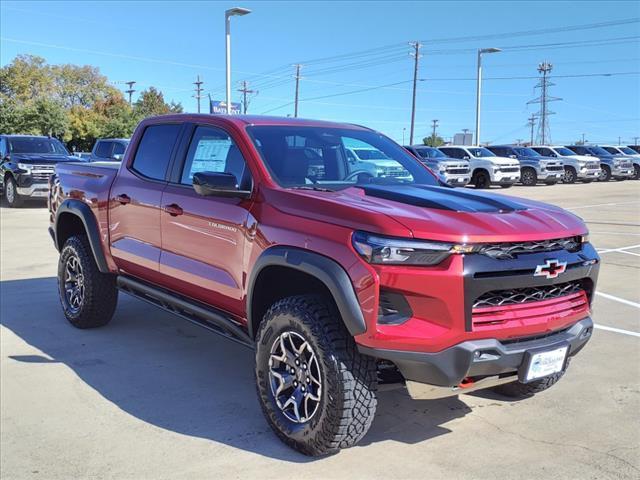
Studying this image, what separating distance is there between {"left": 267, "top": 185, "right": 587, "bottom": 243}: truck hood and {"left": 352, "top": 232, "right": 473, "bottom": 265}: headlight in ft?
0.11

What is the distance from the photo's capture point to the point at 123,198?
505 cm

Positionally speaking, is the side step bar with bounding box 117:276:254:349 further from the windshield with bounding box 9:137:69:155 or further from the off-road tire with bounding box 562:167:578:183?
the off-road tire with bounding box 562:167:578:183

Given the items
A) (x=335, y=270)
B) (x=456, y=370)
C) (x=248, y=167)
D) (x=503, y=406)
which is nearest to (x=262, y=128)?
(x=248, y=167)

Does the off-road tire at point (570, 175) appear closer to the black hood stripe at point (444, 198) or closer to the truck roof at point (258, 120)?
the truck roof at point (258, 120)

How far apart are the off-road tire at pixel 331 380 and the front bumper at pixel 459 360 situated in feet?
0.53

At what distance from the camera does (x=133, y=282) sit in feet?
16.1

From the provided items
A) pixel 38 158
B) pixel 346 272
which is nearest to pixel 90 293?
pixel 346 272

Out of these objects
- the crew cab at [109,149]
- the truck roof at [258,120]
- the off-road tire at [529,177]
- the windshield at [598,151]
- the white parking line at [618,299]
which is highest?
the windshield at [598,151]

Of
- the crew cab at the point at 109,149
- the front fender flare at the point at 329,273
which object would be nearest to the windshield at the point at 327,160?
the front fender flare at the point at 329,273

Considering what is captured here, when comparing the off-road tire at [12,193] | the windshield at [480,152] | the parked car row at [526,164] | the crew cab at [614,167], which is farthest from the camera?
the crew cab at [614,167]

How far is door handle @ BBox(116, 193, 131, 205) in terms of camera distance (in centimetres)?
498

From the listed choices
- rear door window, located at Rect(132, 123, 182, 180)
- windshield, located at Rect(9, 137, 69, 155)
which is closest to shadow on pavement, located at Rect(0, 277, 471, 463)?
rear door window, located at Rect(132, 123, 182, 180)

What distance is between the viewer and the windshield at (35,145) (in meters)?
16.9

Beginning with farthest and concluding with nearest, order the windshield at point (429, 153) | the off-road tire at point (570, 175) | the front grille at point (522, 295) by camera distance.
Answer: the off-road tire at point (570, 175)
the windshield at point (429, 153)
the front grille at point (522, 295)
